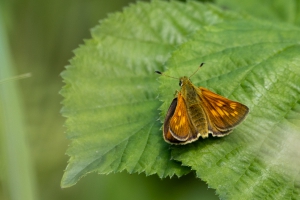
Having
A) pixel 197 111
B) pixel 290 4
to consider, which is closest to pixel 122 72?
pixel 197 111

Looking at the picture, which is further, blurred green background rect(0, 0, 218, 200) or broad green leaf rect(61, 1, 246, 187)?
blurred green background rect(0, 0, 218, 200)

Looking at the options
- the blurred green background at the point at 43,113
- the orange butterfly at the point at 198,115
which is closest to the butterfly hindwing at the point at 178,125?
the orange butterfly at the point at 198,115

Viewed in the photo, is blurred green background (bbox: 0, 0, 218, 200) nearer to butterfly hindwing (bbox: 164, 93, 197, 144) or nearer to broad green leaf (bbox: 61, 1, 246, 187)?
broad green leaf (bbox: 61, 1, 246, 187)

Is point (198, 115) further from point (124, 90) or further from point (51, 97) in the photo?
point (51, 97)

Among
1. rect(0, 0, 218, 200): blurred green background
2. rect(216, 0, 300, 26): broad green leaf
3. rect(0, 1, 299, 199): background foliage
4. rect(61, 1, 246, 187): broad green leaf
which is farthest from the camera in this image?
rect(216, 0, 300, 26): broad green leaf

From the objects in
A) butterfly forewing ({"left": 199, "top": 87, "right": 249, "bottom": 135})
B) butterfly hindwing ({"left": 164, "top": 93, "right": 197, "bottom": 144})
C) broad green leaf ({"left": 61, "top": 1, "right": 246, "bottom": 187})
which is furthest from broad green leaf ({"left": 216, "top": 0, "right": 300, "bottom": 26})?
butterfly hindwing ({"left": 164, "top": 93, "right": 197, "bottom": 144})

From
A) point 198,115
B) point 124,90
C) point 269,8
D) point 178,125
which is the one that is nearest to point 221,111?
point 198,115

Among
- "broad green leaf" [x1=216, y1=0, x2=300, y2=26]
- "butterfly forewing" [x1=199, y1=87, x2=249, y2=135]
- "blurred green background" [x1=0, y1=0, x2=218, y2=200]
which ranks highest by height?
"broad green leaf" [x1=216, y1=0, x2=300, y2=26]

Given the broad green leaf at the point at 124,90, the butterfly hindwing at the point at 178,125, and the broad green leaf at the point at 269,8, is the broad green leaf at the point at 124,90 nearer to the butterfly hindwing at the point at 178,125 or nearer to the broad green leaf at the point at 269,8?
the butterfly hindwing at the point at 178,125
